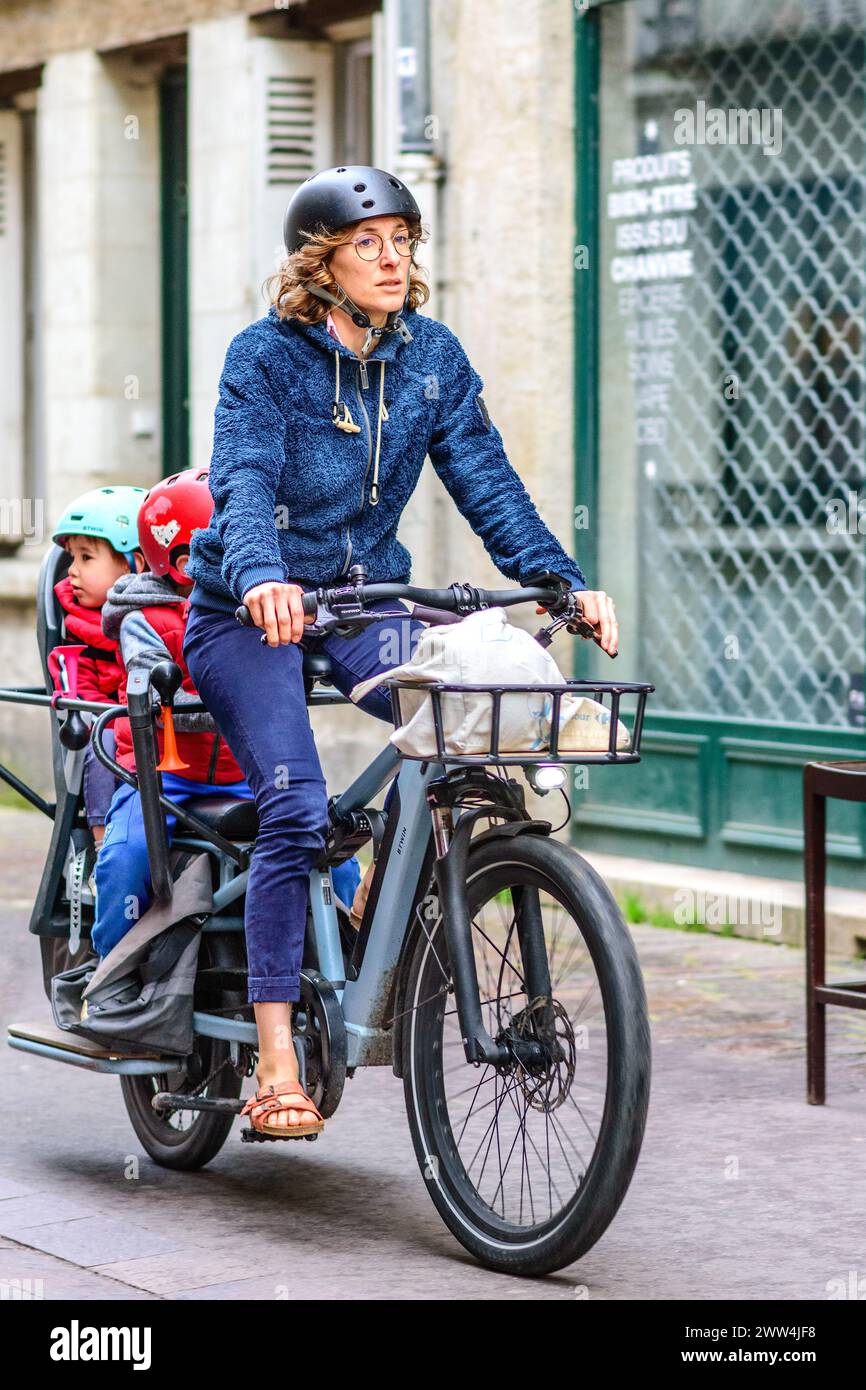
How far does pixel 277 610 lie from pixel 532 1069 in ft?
3.19

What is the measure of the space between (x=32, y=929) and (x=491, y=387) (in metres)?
4.54

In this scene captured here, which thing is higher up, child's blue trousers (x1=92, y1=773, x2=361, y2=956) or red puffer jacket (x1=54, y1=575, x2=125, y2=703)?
red puffer jacket (x1=54, y1=575, x2=125, y2=703)

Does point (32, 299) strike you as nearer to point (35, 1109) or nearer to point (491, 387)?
point (491, 387)

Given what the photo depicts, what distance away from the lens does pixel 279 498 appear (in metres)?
4.80

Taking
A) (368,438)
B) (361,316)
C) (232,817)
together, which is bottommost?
(232,817)

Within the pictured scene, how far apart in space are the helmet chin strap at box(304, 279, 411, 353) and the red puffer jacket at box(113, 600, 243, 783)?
0.79m

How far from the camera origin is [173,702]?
16.9 ft

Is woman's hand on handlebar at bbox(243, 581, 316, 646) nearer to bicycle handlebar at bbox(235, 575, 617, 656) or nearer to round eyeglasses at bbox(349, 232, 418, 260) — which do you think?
bicycle handlebar at bbox(235, 575, 617, 656)

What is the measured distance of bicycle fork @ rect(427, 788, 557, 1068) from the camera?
4445 mm

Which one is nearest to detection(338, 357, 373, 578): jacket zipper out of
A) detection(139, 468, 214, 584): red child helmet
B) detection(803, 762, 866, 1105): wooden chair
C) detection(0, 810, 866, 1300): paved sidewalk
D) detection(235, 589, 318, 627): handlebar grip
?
detection(235, 589, 318, 627): handlebar grip

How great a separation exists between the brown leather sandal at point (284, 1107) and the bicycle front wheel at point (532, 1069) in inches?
7.7

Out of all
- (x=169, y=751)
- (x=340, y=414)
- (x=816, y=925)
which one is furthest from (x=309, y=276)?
(x=816, y=925)

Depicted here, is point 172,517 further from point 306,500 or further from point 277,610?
point 277,610
